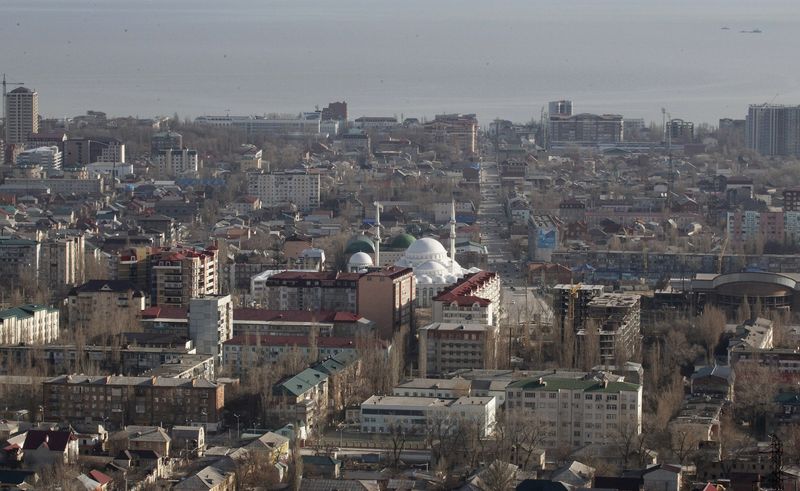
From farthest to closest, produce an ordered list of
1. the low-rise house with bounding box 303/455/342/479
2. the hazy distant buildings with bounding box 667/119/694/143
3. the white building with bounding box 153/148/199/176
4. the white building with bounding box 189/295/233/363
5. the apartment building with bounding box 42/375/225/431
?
the hazy distant buildings with bounding box 667/119/694/143 → the white building with bounding box 153/148/199/176 → the white building with bounding box 189/295/233/363 → the apartment building with bounding box 42/375/225/431 → the low-rise house with bounding box 303/455/342/479

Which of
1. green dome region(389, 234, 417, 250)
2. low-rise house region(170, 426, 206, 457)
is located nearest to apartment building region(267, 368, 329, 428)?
low-rise house region(170, 426, 206, 457)

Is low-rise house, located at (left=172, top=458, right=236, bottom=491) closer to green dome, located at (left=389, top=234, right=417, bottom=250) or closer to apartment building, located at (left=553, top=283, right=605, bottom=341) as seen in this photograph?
apartment building, located at (left=553, top=283, right=605, bottom=341)

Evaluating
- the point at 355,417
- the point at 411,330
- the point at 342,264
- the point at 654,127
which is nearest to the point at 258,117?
the point at 654,127

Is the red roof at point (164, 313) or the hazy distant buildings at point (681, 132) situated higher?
the hazy distant buildings at point (681, 132)

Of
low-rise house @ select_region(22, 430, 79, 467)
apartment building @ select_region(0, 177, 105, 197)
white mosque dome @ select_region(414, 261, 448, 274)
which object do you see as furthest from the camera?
apartment building @ select_region(0, 177, 105, 197)

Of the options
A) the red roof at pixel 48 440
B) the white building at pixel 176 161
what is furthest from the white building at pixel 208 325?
the white building at pixel 176 161

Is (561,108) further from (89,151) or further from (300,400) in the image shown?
(300,400)

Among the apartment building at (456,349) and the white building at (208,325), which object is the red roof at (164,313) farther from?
the apartment building at (456,349)
